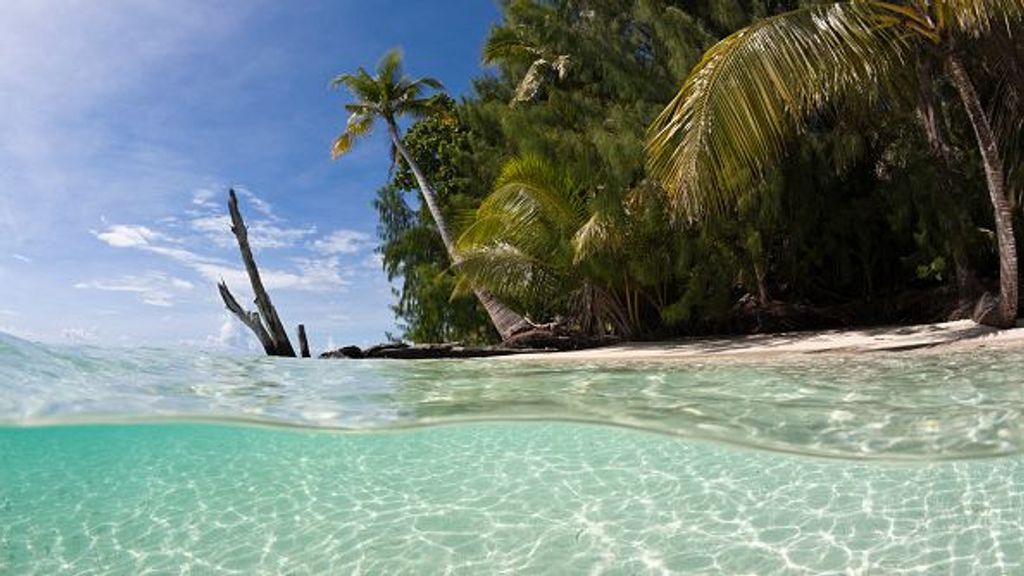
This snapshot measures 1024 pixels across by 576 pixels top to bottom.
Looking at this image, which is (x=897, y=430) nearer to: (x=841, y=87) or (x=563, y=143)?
(x=841, y=87)

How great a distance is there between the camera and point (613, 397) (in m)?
6.73

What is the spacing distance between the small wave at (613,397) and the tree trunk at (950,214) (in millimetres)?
3487

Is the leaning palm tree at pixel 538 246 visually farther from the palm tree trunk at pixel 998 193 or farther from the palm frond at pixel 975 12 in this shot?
the palm frond at pixel 975 12

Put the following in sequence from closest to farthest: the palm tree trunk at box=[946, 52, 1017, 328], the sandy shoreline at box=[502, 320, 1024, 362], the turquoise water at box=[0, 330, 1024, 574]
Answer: the turquoise water at box=[0, 330, 1024, 574] → the sandy shoreline at box=[502, 320, 1024, 362] → the palm tree trunk at box=[946, 52, 1017, 328]

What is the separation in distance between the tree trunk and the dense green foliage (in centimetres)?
3

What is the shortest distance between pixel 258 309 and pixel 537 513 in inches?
457

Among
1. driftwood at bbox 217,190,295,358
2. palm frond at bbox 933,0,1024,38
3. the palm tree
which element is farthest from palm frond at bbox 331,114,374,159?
palm frond at bbox 933,0,1024,38

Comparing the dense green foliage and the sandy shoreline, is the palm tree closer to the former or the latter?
the dense green foliage

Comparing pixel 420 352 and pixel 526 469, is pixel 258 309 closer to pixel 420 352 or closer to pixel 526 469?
pixel 420 352

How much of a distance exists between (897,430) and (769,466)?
37.0 inches

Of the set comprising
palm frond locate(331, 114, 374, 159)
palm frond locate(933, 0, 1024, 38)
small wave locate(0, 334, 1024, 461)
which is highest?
palm frond locate(331, 114, 374, 159)

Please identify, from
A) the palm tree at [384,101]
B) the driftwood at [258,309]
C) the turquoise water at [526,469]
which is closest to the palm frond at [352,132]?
the palm tree at [384,101]

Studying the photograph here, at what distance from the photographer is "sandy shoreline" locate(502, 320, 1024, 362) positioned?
8.39 metres

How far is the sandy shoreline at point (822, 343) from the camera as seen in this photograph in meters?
8.39
